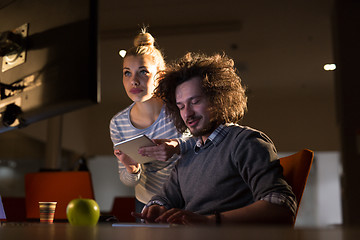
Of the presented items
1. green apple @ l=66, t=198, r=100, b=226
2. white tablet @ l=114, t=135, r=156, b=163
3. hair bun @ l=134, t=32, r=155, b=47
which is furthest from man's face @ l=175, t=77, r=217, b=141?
green apple @ l=66, t=198, r=100, b=226

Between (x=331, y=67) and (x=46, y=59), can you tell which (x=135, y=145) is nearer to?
(x=46, y=59)

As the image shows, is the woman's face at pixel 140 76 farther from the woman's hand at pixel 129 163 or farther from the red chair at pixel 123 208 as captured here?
the red chair at pixel 123 208

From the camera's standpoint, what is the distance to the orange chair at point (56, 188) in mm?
2068

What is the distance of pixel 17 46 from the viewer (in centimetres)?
88

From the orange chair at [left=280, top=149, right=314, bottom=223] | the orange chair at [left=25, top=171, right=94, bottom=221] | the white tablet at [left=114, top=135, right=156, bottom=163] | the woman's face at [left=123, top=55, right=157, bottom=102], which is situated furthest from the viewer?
the orange chair at [left=25, top=171, right=94, bottom=221]

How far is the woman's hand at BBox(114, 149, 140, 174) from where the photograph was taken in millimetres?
1589

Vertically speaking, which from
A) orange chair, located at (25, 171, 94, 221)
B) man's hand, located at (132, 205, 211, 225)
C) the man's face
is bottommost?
man's hand, located at (132, 205, 211, 225)

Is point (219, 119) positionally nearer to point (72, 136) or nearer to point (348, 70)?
point (348, 70)

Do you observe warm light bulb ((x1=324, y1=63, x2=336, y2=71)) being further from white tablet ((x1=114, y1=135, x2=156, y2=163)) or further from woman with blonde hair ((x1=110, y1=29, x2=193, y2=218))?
white tablet ((x1=114, y1=135, x2=156, y2=163))

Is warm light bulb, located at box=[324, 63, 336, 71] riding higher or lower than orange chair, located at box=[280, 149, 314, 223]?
higher

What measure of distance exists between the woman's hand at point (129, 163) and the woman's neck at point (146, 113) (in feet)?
0.62

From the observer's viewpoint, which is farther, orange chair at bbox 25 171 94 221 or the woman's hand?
orange chair at bbox 25 171 94 221

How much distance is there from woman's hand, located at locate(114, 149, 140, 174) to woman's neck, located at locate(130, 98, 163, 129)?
0.19 m

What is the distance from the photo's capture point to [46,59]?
82cm
